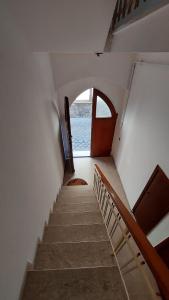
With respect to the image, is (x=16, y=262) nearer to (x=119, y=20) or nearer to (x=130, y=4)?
(x=130, y=4)

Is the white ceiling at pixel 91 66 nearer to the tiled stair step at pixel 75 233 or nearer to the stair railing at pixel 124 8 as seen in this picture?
the stair railing at pixel 124 8

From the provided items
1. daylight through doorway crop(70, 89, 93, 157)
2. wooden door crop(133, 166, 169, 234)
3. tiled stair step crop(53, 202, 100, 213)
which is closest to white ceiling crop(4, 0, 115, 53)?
wooden door crop(133, 166, 169, 234)

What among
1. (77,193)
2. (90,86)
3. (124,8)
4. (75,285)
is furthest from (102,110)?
(75,285)

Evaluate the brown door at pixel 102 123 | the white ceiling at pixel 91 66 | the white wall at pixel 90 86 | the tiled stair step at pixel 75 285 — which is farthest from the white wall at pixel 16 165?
the brown door at pixel 102 123

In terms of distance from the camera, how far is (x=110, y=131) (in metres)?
5.39

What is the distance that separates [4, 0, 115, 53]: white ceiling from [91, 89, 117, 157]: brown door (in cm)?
262

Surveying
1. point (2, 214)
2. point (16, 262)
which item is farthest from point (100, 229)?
point (2, 214)

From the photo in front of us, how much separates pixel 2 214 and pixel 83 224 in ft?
4.29

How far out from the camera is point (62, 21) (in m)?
1.75

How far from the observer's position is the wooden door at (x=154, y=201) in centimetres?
247

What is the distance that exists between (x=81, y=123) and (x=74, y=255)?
21.2 feet

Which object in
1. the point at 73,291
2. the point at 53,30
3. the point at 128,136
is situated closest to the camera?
the point at 73,291

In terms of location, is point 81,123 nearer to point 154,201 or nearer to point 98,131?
point 98,131

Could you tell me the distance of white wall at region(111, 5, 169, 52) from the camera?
1317mm
